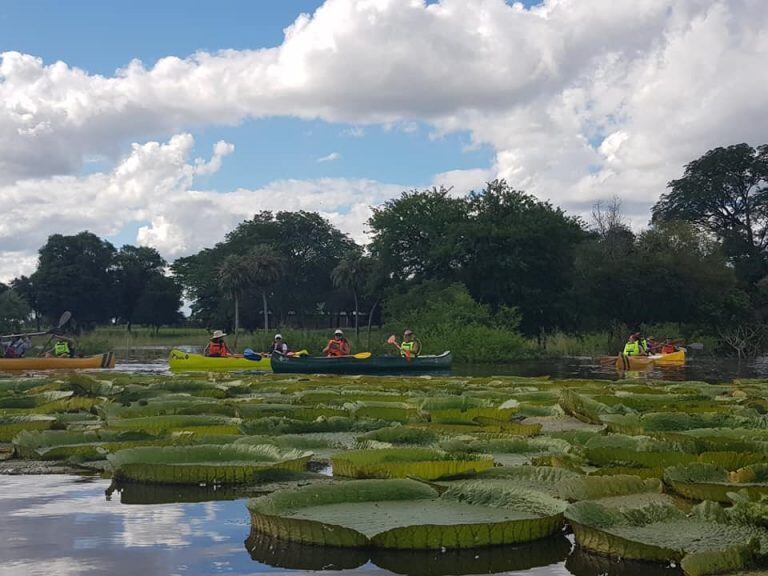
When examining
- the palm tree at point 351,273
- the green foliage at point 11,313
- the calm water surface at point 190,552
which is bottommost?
the calm water surface at point 190,552

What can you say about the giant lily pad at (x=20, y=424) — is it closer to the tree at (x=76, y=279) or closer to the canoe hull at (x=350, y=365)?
the canoe hull at (x=350, y=365)

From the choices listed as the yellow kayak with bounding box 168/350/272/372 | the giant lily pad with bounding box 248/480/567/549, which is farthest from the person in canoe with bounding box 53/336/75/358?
the giant lily pad with bounding box 248/480/567/549

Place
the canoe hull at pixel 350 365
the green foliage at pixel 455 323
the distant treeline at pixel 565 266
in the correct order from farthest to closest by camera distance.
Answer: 1. the distant treeline at pixel 565 266
2. the green foliage at pixel 455 323
3. the canoe hull at pixel 350 365

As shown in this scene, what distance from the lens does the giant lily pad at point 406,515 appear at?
120 inches

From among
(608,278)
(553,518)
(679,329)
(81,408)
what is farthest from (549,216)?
(553,518)

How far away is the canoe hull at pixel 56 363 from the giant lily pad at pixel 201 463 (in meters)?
18.1

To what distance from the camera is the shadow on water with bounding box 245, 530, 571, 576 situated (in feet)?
9.70

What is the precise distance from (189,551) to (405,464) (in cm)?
126

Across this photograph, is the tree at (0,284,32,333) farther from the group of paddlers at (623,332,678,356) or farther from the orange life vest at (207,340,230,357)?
the group of paddlers at (623,332,678,356)

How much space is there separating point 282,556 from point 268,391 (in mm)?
6855

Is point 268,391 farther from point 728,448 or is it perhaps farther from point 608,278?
point 608,278

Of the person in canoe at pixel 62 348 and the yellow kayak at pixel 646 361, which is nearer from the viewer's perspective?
Answer: the person in canoe at pixel 62 348

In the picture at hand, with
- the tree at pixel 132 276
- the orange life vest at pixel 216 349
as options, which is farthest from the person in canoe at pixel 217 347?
the tree at pixel 132 276

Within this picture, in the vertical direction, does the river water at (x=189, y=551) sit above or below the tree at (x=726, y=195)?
below
